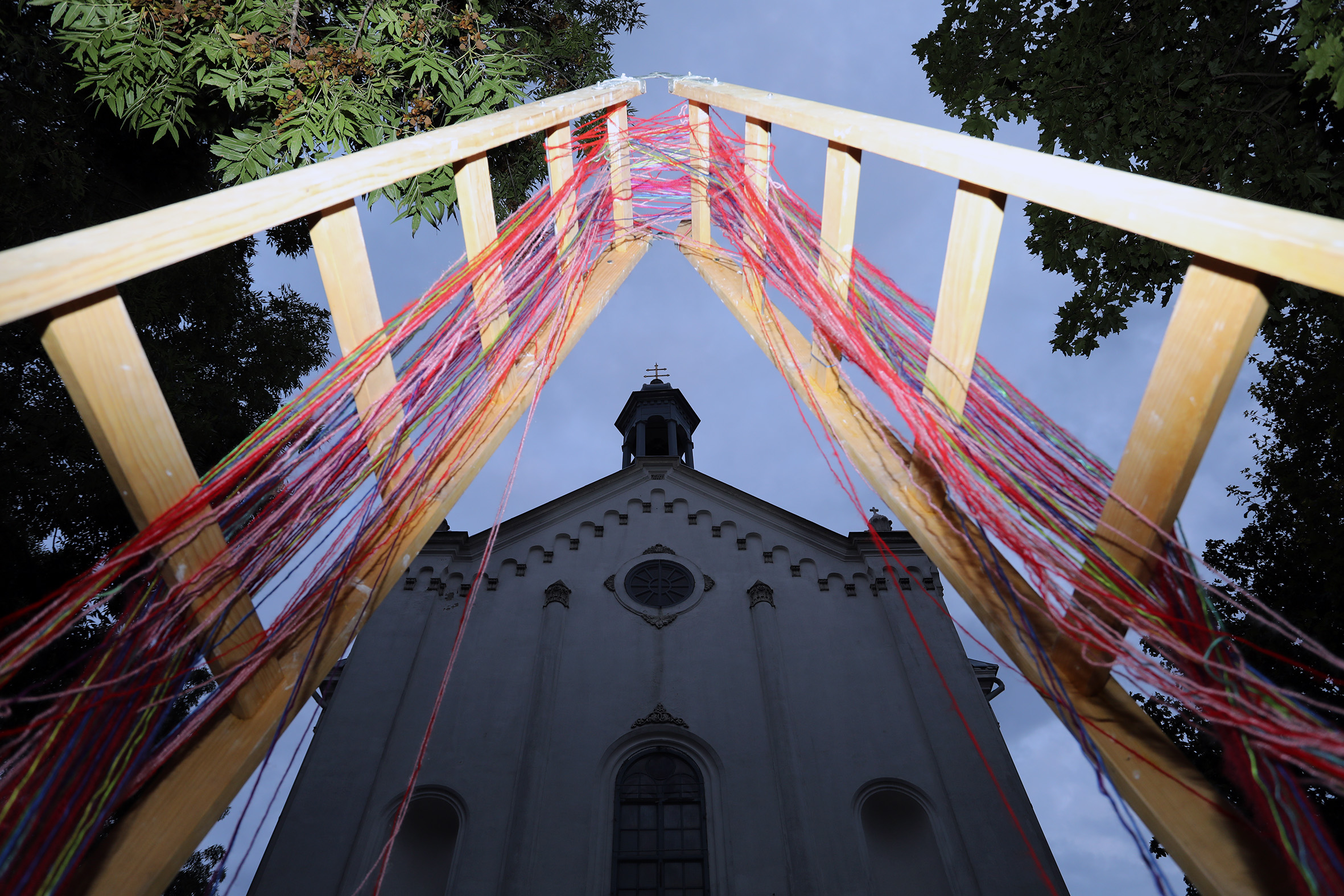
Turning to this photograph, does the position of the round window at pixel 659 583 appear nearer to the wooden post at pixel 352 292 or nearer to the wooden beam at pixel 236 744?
the wooden beam at pixel 236 744

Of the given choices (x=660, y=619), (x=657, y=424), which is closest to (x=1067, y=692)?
(x=660, y=619)

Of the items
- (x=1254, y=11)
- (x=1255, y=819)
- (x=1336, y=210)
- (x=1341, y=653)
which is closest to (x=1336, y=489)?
(x=1341, y=653)

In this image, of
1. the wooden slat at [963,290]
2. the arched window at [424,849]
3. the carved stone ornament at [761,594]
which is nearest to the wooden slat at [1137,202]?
the wooden slat at [963,290]

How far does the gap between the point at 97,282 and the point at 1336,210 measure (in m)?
8.15

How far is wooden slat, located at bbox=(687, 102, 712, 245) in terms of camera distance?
165 inches

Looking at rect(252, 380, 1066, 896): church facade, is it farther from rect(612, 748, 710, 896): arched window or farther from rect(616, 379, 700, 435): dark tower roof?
rect(616, 379, 700, 435): dark tower roof

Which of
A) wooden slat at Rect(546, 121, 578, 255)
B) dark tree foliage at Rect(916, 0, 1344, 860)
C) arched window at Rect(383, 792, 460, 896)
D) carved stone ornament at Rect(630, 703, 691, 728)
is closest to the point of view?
wooden slat at Rect(546, 121, 578, 255)

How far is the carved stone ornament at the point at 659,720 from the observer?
547 inches

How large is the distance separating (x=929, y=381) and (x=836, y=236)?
844 millimetres

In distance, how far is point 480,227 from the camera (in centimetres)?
306

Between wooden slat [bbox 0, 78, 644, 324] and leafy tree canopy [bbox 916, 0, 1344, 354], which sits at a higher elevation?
leafy tree canopy [bbox 916, 0, 1344, 354]

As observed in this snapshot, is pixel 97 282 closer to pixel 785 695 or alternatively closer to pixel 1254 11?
pixel 1254 11

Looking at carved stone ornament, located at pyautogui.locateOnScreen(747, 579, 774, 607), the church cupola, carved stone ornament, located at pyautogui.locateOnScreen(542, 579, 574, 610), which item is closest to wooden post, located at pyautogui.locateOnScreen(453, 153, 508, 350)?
carved stone ornament, located at pyautogui.locateOnScreen(542, 579, 574, 610)

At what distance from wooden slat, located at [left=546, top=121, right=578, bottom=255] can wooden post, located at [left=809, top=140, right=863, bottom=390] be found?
49.5 inches
